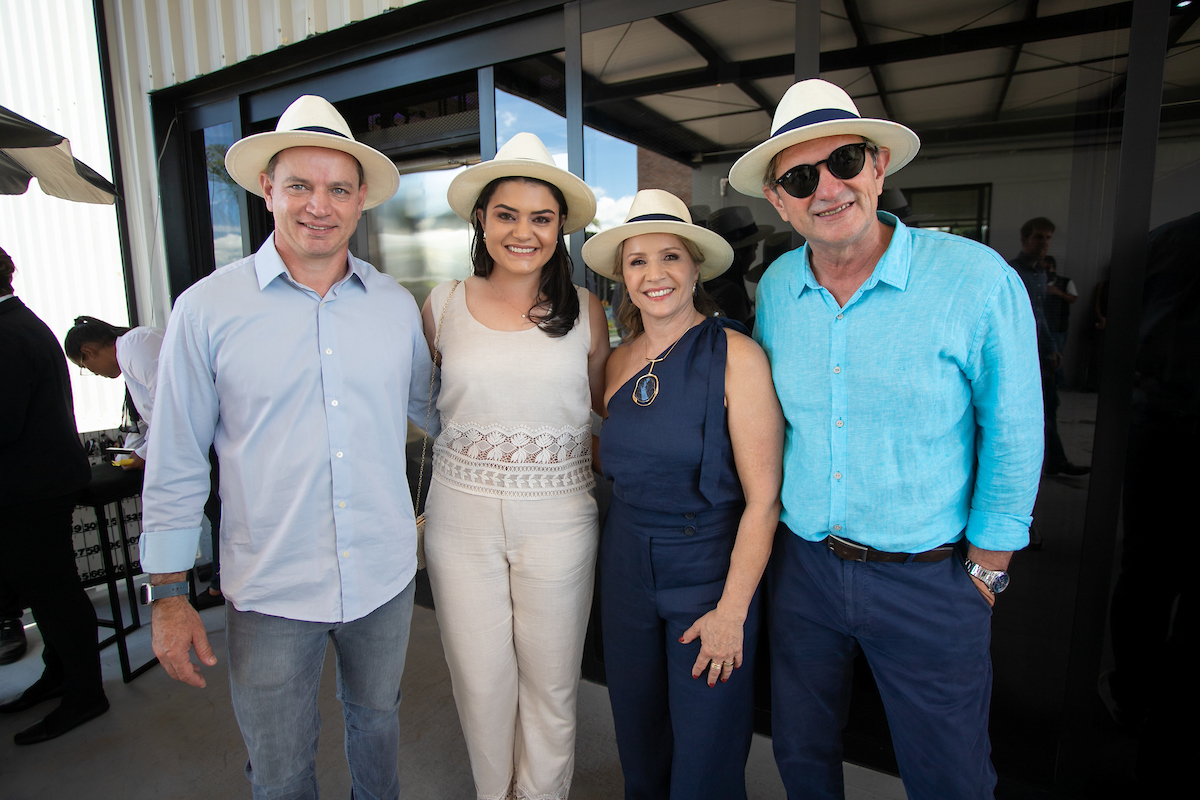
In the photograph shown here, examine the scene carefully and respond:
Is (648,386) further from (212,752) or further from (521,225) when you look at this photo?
(212,752)

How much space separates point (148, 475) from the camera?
1475mm

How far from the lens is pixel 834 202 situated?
1450 millimetres

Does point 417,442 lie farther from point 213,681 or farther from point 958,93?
point 958,93

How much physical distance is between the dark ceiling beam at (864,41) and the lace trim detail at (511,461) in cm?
149

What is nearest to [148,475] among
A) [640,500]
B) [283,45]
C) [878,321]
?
[640,500]

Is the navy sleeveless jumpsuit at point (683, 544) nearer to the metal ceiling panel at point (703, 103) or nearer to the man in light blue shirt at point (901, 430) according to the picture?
the man in light blue shirt at point (901, 430)

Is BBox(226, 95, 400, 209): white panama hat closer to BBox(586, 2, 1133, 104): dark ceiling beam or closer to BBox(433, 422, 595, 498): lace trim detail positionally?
BBox(433, 422, 595, 498): lace trim detail

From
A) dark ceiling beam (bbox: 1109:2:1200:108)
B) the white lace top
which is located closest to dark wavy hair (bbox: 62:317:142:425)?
the white lace top

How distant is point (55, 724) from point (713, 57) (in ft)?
12.9

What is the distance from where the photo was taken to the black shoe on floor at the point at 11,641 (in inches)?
126

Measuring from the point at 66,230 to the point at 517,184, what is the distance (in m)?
4.05

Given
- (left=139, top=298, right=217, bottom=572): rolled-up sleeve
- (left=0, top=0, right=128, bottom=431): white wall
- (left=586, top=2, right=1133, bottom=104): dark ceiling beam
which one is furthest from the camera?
(left=0, top=0, right=128, bottom=431): white wall

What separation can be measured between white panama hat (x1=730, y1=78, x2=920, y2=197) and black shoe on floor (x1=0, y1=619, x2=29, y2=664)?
172 inches

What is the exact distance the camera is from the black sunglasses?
4.68 ft
